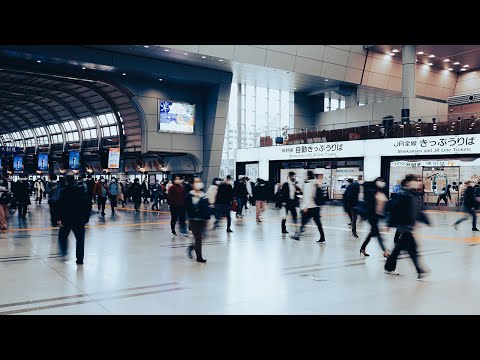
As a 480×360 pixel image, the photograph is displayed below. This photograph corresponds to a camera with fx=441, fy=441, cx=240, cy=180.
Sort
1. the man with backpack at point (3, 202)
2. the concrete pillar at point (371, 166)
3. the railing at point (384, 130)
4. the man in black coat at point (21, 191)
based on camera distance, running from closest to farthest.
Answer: the man with backpack at point (3, 202) < the man in black coat at point (21, 191) < the railing at point (384, 130) < the concrete pillar at point (371, 166)

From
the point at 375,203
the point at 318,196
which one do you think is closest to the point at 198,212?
the point at 375,203

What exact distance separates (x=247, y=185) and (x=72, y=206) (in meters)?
14.4

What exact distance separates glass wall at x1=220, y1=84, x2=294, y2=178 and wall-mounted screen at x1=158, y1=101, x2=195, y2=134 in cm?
448

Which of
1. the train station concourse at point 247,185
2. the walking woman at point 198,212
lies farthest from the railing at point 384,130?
the walking woman at point 198,212

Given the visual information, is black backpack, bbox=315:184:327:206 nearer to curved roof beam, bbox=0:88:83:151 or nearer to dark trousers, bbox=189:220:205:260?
dark trousers, bbox=189:220:205:260

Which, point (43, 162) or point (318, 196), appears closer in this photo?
point (318, 196)

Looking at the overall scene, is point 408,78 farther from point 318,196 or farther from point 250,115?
point 318,196

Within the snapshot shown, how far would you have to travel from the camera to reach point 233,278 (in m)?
7.16

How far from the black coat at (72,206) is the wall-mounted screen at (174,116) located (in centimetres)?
2457

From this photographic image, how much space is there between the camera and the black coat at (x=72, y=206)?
8.46m

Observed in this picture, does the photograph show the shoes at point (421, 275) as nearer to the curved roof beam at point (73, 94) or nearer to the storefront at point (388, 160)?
the storefront at point (388, 160)

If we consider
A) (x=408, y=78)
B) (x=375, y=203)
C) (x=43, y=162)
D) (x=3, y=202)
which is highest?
(x=408, y=78)
